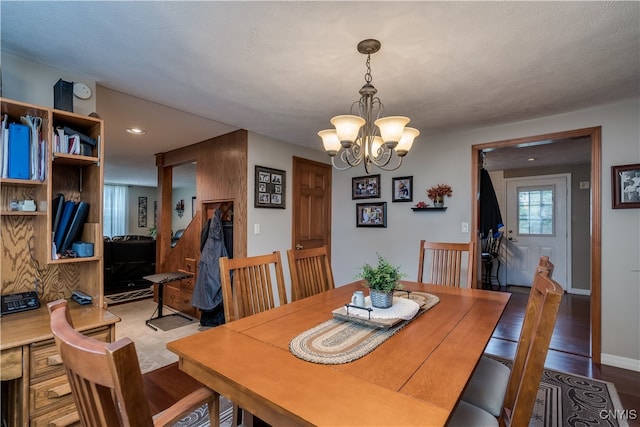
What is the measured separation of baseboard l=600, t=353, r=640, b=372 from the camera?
2469mm

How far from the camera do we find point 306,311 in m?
1.60

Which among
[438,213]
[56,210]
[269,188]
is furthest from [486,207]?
[56,210]

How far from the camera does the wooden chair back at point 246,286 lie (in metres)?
1.57

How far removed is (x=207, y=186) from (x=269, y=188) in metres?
0.88

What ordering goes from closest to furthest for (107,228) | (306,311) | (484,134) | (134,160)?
1. (306,311)
2. (484,134)
3. (134,160)
4. (107,228)

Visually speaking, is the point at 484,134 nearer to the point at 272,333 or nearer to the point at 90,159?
the point at 272,333

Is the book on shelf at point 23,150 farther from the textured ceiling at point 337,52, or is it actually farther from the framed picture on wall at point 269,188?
the framed picture on wall at point 269,188

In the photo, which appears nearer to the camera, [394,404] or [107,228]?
[394,404]

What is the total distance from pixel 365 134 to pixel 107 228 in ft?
30.4

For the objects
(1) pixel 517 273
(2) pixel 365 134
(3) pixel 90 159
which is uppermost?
(2) pixel 365 134

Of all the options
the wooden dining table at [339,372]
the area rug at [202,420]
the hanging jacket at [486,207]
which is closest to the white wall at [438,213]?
the hanging jacket at [486,207]

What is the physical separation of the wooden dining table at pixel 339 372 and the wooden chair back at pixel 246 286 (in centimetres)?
18

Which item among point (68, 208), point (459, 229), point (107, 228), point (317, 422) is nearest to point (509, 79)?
point (459, 229)

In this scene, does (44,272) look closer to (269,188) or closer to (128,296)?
(269,188)
